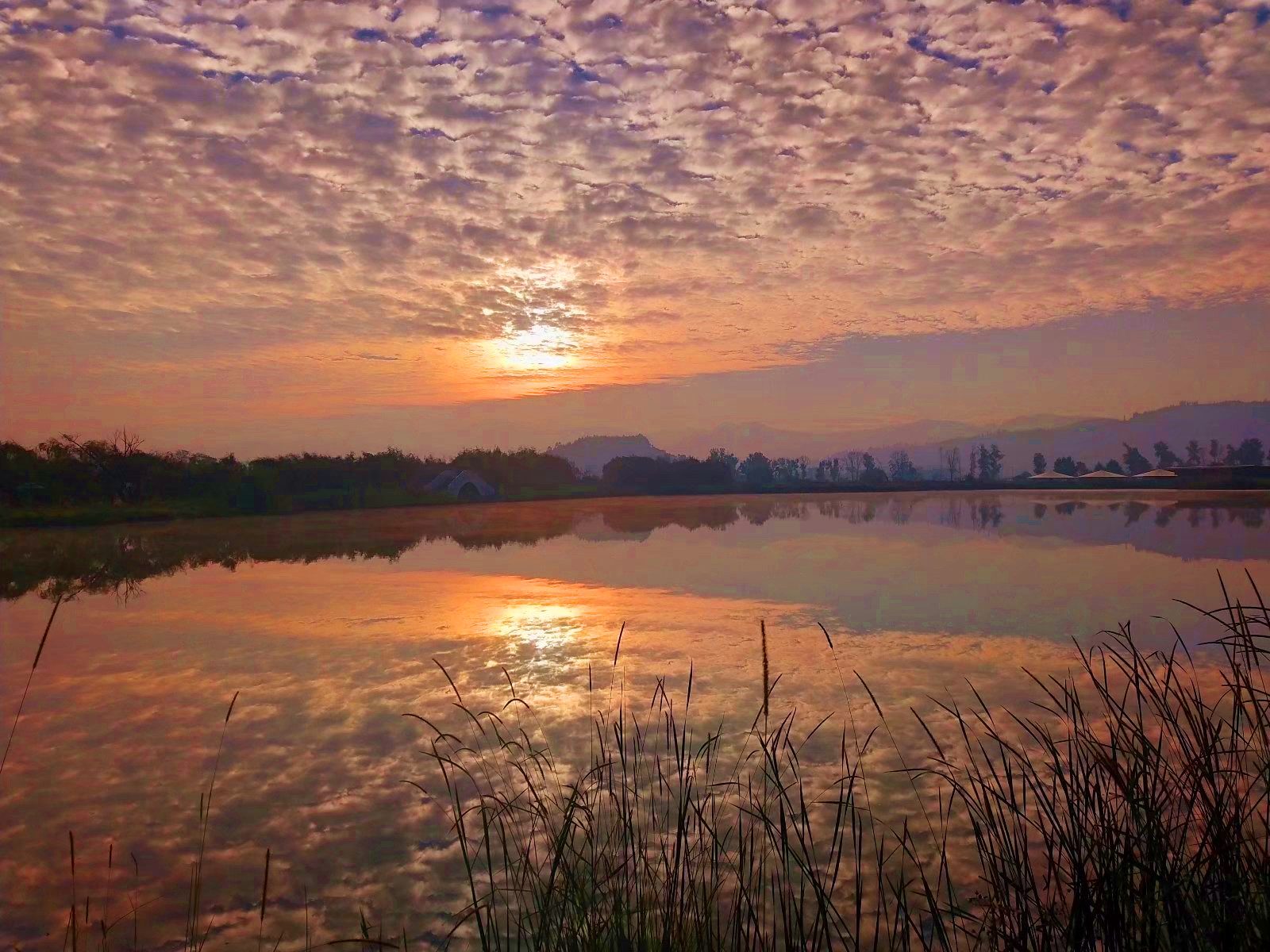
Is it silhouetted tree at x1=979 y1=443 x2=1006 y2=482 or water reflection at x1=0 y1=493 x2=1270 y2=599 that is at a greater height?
silhouetted tree at x1=979 y1=443 x2=1006 y2=482

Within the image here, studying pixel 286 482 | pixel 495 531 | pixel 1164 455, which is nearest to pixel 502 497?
pixel 286 482

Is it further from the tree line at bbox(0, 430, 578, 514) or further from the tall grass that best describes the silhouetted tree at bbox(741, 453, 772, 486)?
the tall grass

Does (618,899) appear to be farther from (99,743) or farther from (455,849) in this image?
(99,743)

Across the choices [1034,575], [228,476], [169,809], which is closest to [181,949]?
[169,809]

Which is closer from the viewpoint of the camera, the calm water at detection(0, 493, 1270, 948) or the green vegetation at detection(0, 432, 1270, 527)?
the calm water at detection(0, 493, 1270, 948)

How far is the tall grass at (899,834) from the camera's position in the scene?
2551mm

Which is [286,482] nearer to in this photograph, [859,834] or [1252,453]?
[859,834]

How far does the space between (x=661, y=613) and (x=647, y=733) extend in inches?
181

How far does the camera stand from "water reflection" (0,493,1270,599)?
15992 millimetres

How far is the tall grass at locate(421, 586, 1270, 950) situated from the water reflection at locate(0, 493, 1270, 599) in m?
11.4

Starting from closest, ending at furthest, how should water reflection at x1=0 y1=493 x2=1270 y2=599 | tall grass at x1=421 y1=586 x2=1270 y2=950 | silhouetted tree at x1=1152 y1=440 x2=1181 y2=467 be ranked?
tall grass at x1=421 y1=586 x2=1270 y2=950 < water reflection at x1=0 y1=493 x2=1270 y2=599 < silhouetted tree at x1=1152 y1=440 x2=1181 y2=467

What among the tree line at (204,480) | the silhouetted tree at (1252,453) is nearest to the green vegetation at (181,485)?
the tree line at (204,480)

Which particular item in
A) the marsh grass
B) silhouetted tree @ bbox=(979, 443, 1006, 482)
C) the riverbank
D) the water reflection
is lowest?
the marsh grass

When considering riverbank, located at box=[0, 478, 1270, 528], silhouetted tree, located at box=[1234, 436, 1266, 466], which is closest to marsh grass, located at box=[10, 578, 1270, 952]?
riverbank, located at box=[0, 478, 1270, 528]
